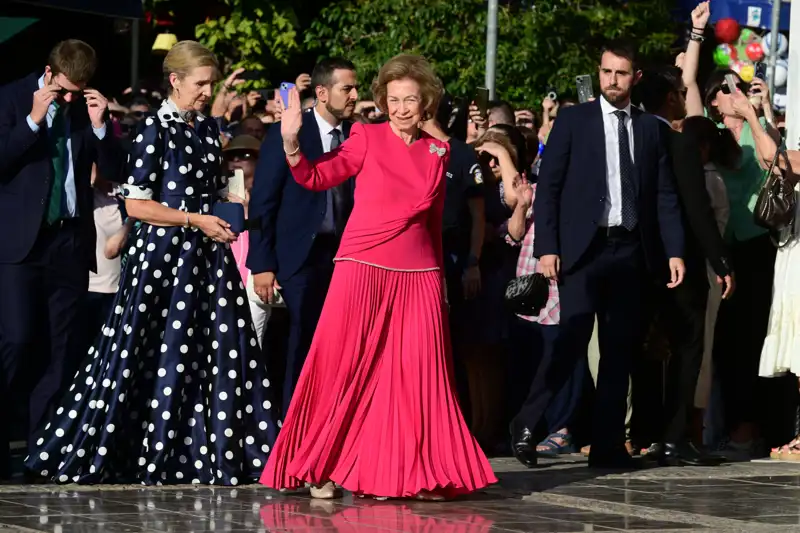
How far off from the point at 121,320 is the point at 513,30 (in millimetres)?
13350

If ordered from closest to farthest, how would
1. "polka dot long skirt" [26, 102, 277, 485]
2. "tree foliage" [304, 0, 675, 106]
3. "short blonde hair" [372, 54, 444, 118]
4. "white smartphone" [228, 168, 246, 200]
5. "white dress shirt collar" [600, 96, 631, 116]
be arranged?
"short blonde hair" [372, 54, 444, 118] < "polka dot long skirt" [26, 102, 277, 485] < "white dress shirt collar" [600, 96, 631, 116] < "white smartphone" [228, 168, 246, 200] < "tree foliage" [304, 0, 675, 106]

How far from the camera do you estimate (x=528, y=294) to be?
1116cm

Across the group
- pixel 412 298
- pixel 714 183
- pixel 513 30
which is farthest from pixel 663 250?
pixel 513 30

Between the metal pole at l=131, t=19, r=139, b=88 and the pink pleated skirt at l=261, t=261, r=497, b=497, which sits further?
the metal pole at l=131, t=19, r=139, b=88

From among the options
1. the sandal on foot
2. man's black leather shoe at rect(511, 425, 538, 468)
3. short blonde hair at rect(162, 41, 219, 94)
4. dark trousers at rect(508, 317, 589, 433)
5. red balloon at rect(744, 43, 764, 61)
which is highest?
red balloon at rect(744, 43, 764, 61)

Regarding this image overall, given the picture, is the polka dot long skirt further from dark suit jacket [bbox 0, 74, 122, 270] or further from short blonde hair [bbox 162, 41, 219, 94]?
short blonde hair [bbox 162, 41, 219, 94]

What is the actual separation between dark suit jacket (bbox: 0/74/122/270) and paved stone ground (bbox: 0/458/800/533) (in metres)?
1.44

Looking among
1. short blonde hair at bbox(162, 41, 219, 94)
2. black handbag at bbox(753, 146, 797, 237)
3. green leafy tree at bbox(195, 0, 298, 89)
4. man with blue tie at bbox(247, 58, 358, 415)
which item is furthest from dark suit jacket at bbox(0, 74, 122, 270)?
green leafy tree at bbox(195, 0, 298, 89)

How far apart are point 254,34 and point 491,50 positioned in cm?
553

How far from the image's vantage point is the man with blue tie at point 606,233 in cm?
1075

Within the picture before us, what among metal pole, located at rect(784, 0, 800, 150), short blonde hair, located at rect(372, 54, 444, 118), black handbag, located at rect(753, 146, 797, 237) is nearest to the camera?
short blonde hair, located at rect(372, 54, 444, 118)

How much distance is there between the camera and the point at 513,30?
22656mm

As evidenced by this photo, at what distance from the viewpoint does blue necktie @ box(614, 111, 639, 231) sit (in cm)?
1077

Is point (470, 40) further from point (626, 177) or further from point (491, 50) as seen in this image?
point (626, 177)
